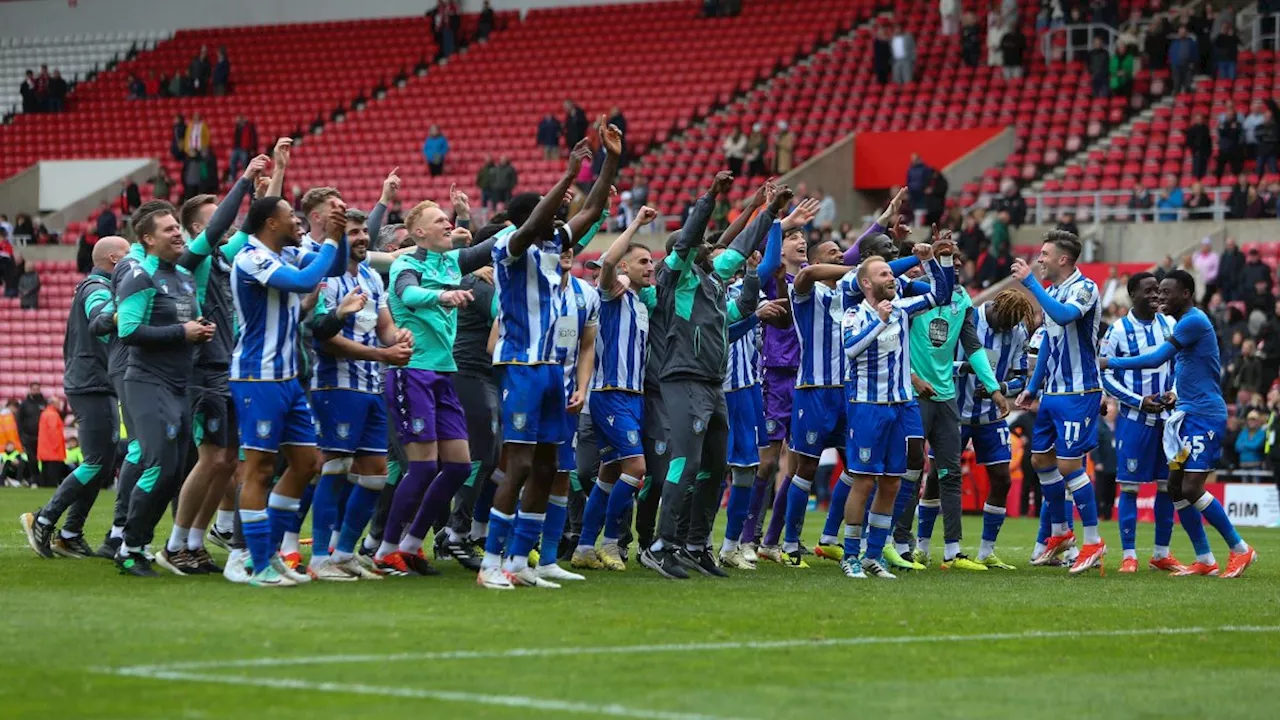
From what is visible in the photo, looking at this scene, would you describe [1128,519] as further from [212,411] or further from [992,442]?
[212,411]

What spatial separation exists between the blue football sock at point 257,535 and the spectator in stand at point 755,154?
82.4ft

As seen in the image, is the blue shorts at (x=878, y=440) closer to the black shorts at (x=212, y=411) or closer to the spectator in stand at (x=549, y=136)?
the black shorts at (x=212, y=411)

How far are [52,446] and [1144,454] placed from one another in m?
20.3

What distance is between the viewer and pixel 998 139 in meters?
34.6

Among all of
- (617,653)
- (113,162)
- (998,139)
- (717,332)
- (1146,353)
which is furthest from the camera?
(113,162)

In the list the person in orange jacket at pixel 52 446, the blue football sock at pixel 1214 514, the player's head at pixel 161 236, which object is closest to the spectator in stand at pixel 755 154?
the person in orange jacket at pixel 52 446

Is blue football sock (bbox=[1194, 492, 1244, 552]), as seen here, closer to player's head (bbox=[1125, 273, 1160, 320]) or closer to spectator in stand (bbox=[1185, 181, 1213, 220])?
player's head (bbox=[1125, 273, 1160, 320])

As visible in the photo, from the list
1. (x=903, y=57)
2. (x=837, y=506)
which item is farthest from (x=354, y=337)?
(x=903, y=57)

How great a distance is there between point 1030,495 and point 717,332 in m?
15.1

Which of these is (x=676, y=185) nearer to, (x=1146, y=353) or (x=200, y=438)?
(x=1146, y=353)

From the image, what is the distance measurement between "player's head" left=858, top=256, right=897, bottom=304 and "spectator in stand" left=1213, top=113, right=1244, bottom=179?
19.2 m

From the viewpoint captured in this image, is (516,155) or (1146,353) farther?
(516,155)

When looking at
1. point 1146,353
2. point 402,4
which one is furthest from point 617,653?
point 402,4

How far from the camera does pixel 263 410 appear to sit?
11.0m
